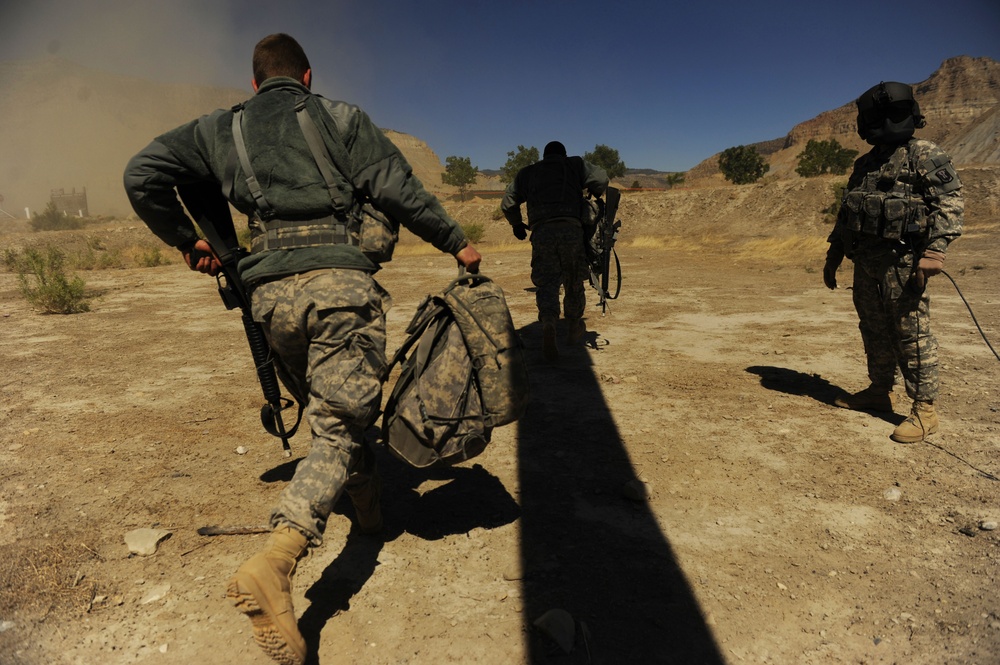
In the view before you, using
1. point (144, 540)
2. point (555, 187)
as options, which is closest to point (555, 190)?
point (555, 187)

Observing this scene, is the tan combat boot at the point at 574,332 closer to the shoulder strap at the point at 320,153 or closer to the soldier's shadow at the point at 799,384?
the soldier's shadow at the point at 799,384

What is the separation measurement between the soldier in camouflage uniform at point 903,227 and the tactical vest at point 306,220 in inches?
126

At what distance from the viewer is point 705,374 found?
4883 mm

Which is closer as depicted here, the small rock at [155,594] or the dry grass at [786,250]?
the small rock at [155,594]

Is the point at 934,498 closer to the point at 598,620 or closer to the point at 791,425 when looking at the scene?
the point at 791,425

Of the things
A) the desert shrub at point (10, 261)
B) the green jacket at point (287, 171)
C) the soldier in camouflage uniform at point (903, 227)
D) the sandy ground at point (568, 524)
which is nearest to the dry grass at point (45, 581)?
the sandy ground at point (568, 524)

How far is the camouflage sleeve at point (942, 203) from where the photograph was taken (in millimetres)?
3260

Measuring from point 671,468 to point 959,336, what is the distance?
4.62 meters

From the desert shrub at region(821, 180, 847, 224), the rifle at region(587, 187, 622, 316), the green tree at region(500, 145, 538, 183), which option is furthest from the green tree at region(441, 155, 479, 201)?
the rifle at region(587, 187, 622, 316)

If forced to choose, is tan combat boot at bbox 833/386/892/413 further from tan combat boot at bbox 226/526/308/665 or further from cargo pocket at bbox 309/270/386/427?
tan combat boot at bbox 226/526/308/665

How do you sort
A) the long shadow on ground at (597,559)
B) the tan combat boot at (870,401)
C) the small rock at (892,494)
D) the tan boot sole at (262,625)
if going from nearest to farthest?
the tan boot sole at (262,625), the long shadow on ground at (597,559), the small rock at (892,494), the tan combat boot at (870,401)

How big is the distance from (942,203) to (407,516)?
3.59 meters

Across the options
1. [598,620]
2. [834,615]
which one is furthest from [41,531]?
[834,615]

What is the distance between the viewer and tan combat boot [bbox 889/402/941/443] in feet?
11.1
